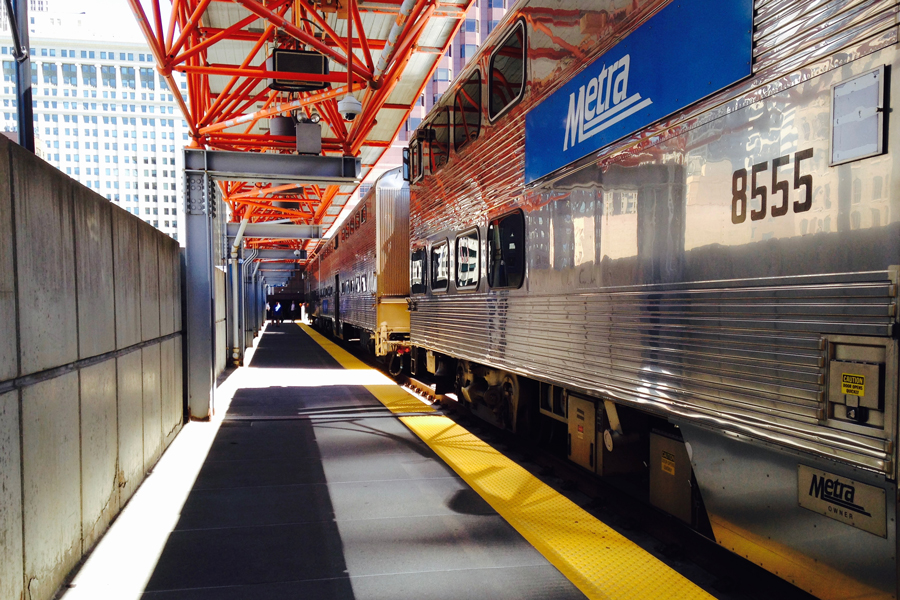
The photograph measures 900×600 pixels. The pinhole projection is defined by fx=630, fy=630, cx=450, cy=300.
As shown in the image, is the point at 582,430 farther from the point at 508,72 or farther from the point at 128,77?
the point at 128,77

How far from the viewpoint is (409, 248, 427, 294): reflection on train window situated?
28.6 ft

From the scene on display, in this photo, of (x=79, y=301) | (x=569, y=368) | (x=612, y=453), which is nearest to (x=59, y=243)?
(x=79, y=301)

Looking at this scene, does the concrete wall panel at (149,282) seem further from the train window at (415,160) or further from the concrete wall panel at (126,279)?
the train window at (415,160)

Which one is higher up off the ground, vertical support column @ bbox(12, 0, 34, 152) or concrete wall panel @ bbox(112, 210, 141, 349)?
vertical support column @ bbox(12, 0, 34, 152)

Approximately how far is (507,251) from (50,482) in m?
3.68

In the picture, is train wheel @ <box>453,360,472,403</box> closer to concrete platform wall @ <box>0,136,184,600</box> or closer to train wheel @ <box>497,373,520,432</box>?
train wheel @ <box>497,373,520,432</box>

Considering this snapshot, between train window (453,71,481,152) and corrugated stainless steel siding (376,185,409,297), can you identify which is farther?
corrugated stainless steel siding (376,185,409,297)

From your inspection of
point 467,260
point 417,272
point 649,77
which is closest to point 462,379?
point 467,260

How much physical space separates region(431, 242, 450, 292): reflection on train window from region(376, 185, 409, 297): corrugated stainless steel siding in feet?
13.5

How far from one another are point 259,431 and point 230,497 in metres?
2.47

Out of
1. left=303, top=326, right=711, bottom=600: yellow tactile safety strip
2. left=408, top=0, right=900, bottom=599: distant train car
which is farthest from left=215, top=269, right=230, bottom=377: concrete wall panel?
left=408, top=0, right=900, bottom=599: distant train car

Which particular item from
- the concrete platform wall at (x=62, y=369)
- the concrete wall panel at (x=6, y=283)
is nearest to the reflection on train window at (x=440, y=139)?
the concrete platform wall at (x=62, y=369)

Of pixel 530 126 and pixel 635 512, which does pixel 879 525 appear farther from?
pixel 530 126

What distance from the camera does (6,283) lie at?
8.46 feet
